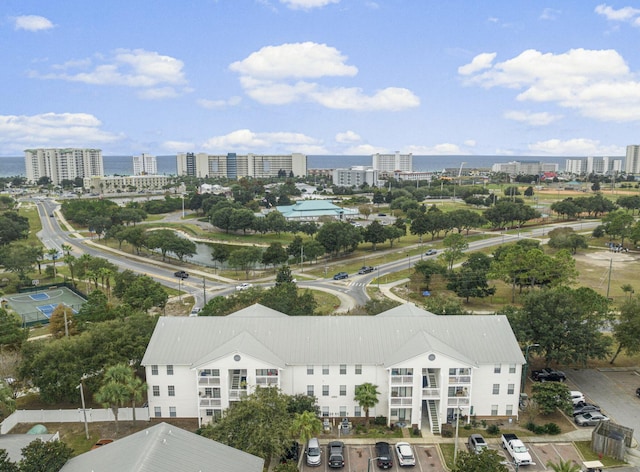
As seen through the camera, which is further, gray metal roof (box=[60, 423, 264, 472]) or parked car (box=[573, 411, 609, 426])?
parked car (box=[573, 411, 609, 426])

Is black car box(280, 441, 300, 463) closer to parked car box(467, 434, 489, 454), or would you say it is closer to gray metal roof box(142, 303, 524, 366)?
gray metal roof box(142, 303, 524, 366)

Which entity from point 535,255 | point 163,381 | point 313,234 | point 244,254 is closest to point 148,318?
point 163,381

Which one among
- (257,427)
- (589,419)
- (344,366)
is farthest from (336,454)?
(589,419)

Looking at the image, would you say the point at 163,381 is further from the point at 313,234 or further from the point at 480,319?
the point at 313,234

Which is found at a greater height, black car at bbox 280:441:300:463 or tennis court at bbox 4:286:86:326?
black car at bbox 280:441:300:463

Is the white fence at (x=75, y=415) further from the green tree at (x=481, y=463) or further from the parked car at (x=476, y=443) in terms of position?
the parked car at (x=476, y=443)

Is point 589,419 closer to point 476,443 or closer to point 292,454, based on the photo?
point 476,443

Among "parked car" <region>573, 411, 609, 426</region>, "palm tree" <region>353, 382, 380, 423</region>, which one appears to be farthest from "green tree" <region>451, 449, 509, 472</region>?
"parked car" <region>573, 411, 609, 426</region>
